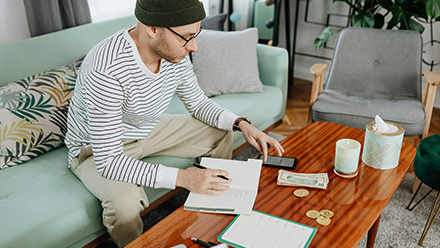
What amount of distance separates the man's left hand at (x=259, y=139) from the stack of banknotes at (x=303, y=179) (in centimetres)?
13

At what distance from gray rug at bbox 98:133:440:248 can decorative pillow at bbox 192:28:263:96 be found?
69 centimetres

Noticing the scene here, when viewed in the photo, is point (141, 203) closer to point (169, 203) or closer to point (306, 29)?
point (169, 203)

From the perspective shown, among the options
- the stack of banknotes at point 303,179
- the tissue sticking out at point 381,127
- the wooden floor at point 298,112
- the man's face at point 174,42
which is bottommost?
the wooden floor at point 298,112

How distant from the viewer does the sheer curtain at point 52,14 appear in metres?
1.89

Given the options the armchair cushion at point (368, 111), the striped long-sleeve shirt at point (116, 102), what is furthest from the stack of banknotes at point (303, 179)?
the armchair cushion at point (368, 111)

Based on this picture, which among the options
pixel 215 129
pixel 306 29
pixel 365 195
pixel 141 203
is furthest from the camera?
pixel 306 29

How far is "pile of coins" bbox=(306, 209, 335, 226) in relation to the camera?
39.8 inches

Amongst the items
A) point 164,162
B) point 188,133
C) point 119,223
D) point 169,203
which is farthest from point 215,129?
point 119,223

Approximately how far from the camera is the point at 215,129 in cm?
162

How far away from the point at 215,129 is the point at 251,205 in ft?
2.00

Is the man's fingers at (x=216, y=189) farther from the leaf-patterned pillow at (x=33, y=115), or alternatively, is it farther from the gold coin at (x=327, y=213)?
the leaf-patterned pillow at (x=33, y=115)

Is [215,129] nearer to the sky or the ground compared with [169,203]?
nearer to the sky

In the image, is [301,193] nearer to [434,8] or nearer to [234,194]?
[234,194]

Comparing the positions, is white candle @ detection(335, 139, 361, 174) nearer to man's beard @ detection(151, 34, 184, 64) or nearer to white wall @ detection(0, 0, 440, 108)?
man's beard @ detection(151, 34, 184, 64)
